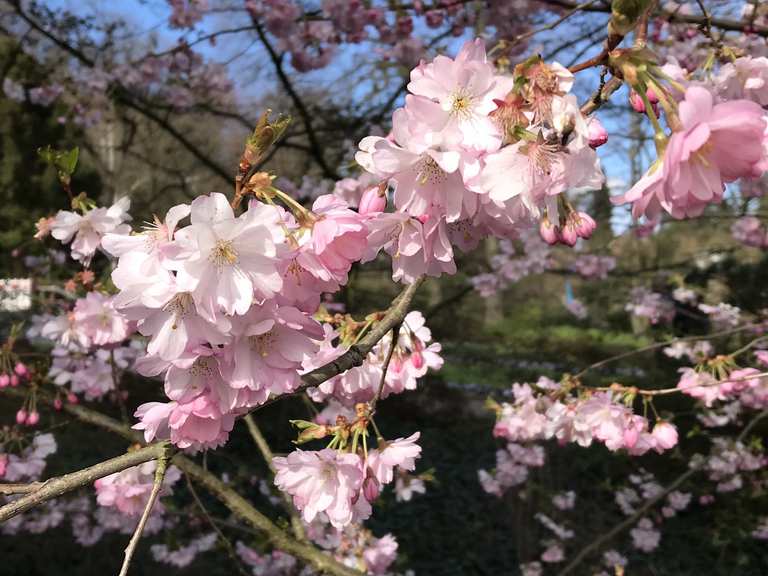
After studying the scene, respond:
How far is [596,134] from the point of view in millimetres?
785

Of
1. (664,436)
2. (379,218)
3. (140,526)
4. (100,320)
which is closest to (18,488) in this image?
(140,526)

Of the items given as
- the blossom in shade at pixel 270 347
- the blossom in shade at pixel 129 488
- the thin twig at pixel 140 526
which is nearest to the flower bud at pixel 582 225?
the blossom in shade at pixel 270 347

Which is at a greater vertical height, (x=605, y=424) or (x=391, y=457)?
(x=391, y=457)

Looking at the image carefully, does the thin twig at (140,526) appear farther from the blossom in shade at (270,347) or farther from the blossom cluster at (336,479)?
the blossom cluster at (336,479)

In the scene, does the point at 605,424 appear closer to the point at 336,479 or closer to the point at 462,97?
the point at 336,479

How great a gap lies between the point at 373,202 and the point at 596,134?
31cm

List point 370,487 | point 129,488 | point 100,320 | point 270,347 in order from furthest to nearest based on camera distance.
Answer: point 100,320 < point 129,488 < point 370,487 < point 270,347

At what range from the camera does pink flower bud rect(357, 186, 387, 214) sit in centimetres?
89

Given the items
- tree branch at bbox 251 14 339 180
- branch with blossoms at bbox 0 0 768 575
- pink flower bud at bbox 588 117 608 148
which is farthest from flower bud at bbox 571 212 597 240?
tree branch at bbox 251 14 339 180

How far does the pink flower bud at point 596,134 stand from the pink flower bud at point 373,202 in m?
0.30

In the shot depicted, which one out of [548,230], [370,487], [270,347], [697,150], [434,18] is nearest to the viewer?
[697,150]

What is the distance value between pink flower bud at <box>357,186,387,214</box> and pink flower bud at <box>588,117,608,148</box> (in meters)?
0.30

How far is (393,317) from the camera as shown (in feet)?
3.53

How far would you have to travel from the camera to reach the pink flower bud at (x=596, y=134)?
78 centimetres
